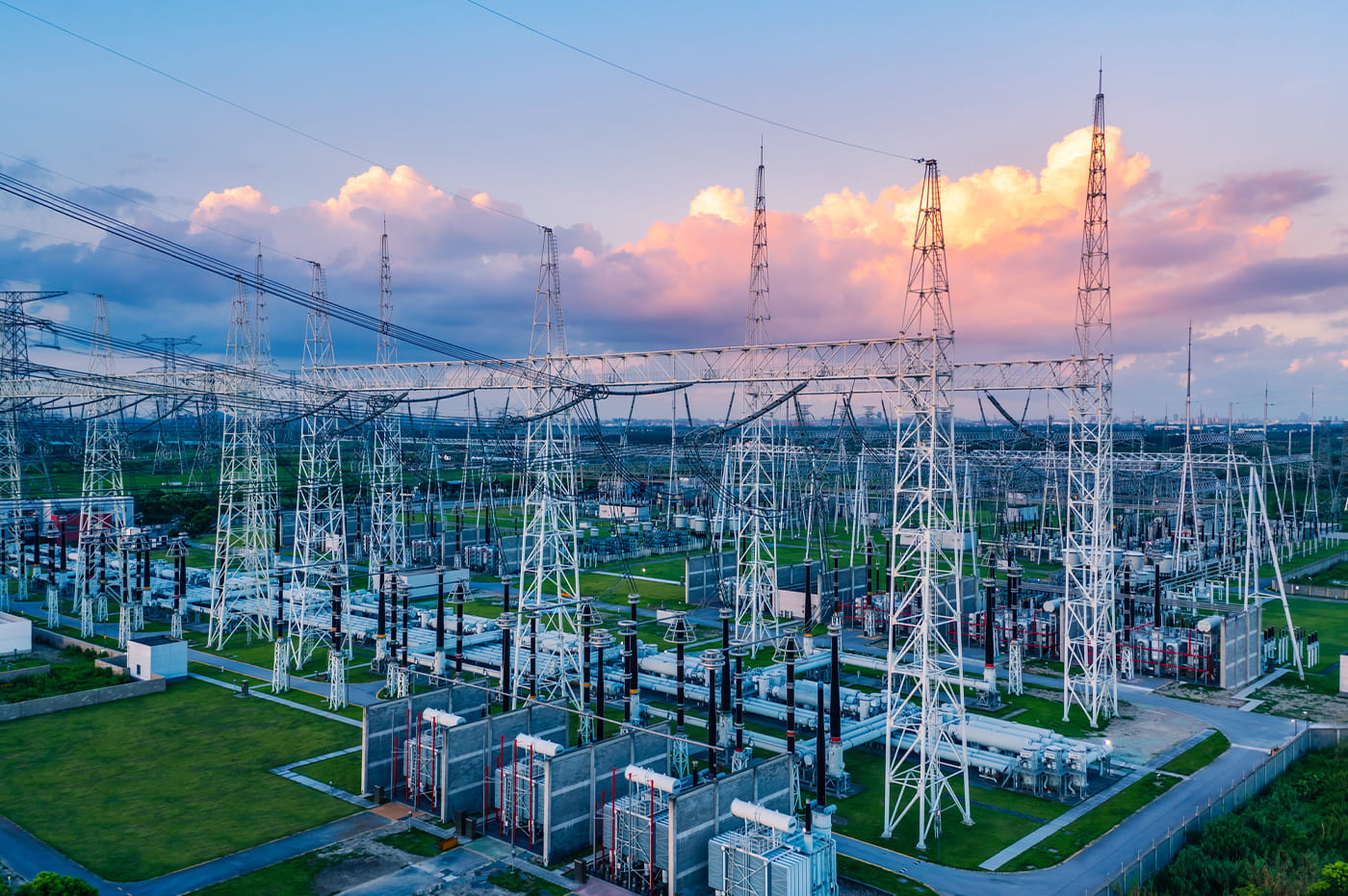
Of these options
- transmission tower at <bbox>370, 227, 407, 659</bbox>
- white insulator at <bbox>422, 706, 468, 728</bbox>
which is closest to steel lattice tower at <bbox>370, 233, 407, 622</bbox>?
transmission tower at <bbox>370, 227, 407, 659</bbox>

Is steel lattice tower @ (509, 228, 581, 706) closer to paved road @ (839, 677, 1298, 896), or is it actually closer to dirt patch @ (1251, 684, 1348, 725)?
paved road @ (839, 677, 1298, 896)

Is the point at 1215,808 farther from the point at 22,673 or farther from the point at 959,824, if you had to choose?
the point at 22,673

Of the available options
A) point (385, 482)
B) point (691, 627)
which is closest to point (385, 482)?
point (385, 482)

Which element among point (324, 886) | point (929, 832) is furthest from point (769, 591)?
point (324, 886)

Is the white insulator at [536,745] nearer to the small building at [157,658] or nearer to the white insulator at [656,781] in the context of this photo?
the white insulator at [656,781]

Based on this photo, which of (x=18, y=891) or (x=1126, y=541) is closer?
(x=18, y=891)

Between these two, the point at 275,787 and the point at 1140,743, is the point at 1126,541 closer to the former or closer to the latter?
the point at 1140,743

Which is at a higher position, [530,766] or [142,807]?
[530,766]
